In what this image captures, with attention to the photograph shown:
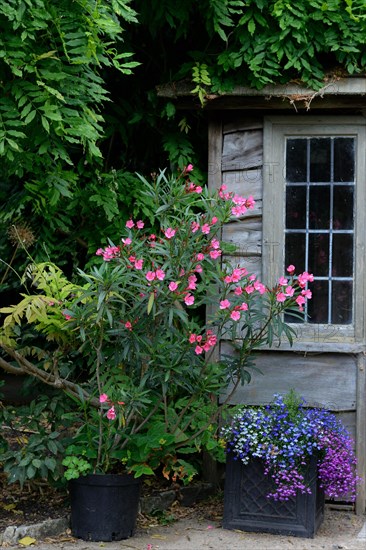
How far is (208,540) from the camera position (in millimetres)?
5465

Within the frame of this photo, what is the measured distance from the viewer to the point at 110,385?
539 cm

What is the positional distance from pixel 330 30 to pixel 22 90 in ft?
6.84

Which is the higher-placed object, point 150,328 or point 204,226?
point 204,226

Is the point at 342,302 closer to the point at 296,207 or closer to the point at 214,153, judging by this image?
the point at 296,207

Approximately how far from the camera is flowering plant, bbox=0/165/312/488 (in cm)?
513

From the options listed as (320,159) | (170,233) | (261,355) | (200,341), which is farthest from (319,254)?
(170,233)

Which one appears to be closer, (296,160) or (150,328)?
(150,328)

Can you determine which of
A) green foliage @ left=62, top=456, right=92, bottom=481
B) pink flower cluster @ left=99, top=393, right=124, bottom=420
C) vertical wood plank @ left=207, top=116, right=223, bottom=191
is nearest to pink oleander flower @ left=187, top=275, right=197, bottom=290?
pink flower cluster @ left=99, top=393, right=124, bottom=420

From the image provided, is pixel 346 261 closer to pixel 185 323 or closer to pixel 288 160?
pixel 288 160

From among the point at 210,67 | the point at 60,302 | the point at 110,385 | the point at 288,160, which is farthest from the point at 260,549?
the point at 210,67

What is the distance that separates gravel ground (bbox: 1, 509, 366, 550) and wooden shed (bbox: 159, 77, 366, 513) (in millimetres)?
552

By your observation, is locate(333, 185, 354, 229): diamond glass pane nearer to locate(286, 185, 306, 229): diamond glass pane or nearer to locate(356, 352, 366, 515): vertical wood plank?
locate(286, 185, 306, 229): diamond glass pane

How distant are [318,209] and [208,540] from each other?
2.35 meters

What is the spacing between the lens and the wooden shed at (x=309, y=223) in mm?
6160
